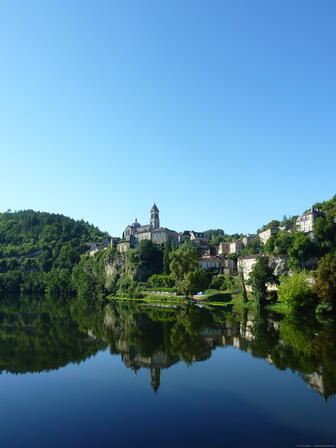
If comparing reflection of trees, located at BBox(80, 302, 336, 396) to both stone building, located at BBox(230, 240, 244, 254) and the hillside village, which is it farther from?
stone building, located at BBox(230, 240, 244, 254)

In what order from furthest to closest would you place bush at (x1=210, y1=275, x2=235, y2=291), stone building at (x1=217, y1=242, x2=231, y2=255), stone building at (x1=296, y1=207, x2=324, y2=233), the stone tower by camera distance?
1. the stone tower
2. stone building at (x1=217, y1=242, x2=231, y2=255)
3. stone building at (x1=296, y1=207, x2=324, y2=233)
4. bush at (x1=210, y1=275, x2=235, y2=291)

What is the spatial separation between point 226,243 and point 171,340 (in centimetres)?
7482

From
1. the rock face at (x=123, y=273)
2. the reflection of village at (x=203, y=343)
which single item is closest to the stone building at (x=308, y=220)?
the rock face at (x=123, y=273)

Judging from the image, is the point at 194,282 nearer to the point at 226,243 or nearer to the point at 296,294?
the point at 296,294

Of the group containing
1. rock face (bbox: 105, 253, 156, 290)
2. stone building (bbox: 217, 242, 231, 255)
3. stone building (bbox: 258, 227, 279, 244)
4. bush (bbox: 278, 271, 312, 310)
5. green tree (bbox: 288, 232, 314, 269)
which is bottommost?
bush (bbox: 278, 271, 312, 310)

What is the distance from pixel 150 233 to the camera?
125 m

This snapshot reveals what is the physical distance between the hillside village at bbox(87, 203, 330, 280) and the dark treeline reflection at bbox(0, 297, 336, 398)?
2601 centimetres

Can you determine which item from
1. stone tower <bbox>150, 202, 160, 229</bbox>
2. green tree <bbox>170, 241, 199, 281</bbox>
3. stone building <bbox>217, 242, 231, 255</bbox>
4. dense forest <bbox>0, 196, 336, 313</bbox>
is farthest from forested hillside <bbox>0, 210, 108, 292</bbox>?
stone building <bbox>217, 242, 231, 255</bbox>

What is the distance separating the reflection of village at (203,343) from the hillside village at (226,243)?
1105 inches

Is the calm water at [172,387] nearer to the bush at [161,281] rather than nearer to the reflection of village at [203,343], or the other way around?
the reflection of village at [203,343]

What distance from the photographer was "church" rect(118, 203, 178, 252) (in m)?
122

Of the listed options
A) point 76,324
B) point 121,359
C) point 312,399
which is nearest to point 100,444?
point 312,399

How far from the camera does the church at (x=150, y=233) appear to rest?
400 feet

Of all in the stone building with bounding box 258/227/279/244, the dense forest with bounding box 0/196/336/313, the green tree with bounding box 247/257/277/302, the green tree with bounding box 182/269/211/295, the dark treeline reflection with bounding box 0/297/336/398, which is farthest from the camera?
the stone building with bounding box 258/227/279/244
